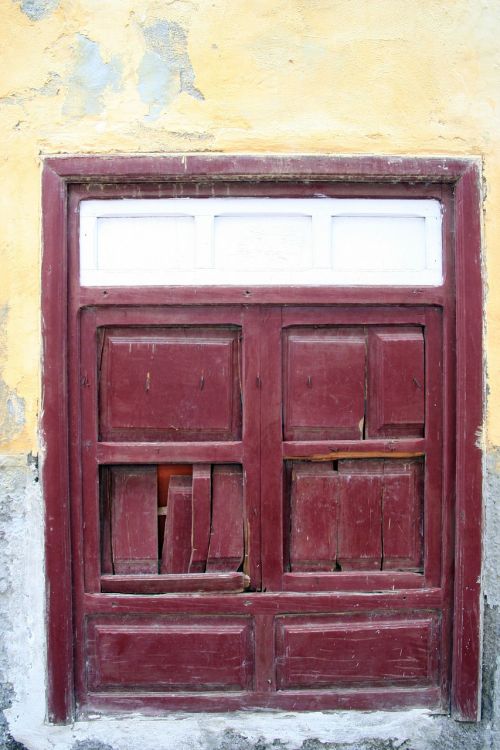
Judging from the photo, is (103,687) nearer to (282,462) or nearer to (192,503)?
(192,503)

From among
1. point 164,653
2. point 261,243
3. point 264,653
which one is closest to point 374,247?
point 261,243

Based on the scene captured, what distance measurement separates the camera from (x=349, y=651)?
8.57 ft

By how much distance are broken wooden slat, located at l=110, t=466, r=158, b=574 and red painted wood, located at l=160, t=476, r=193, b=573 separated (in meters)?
0.05

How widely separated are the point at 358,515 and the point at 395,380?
574 millimetres

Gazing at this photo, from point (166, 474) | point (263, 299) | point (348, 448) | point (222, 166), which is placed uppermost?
point (222, 166)

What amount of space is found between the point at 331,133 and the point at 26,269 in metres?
1.31

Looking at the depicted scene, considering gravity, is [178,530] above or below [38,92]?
below

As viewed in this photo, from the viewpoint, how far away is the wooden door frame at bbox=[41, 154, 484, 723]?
2.51 metres

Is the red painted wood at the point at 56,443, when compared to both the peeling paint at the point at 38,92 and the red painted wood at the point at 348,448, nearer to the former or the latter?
the peeling paint at the point at 38,92

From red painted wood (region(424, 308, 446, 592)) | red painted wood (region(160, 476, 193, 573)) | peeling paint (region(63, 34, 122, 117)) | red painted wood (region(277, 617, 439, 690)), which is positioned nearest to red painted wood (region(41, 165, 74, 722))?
peeling paint (region(63, 34, 122, 117))

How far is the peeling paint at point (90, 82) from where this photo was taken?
2.50 m

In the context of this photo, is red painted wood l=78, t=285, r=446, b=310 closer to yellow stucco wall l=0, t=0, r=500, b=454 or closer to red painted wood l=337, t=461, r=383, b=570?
yellow stucco wall l=0, t=0, r=500, b=454

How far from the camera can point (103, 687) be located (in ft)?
8.59

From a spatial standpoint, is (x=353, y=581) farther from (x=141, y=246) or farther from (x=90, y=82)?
(x=90, y=82)
